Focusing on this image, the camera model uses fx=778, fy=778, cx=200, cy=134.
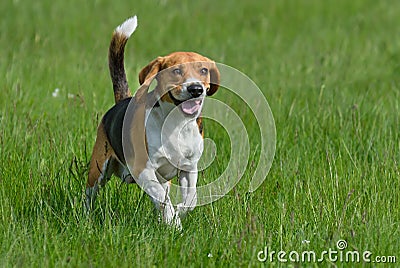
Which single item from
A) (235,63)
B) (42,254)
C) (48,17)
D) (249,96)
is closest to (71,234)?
(42,254)

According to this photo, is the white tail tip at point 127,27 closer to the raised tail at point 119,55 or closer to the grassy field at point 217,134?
the raised tail at point 119,55

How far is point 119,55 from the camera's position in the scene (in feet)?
17.1

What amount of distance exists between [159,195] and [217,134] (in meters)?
Result: 1.75

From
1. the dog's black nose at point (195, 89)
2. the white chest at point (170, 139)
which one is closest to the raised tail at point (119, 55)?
the white chest at point (170, 139)

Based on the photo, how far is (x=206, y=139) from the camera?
576cm

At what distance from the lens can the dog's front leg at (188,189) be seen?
4.59 m

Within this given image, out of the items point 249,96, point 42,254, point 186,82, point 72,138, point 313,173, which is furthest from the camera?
point 249,96

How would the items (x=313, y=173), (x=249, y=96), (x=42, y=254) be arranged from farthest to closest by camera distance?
(x=249, y=96)
(x=313, y=173)
(x=42, y=254)

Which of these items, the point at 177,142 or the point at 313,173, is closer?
the point at 177,142

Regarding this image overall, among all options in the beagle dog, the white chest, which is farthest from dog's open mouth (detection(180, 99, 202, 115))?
the white chest

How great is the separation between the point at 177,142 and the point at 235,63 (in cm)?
449

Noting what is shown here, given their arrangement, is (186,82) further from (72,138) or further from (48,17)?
(48,17)

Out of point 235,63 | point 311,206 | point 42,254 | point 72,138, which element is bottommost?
point 42,254

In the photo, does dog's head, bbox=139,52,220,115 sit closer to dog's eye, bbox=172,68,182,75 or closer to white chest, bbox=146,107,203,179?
dog's eye, bbox=172,68,182,75
